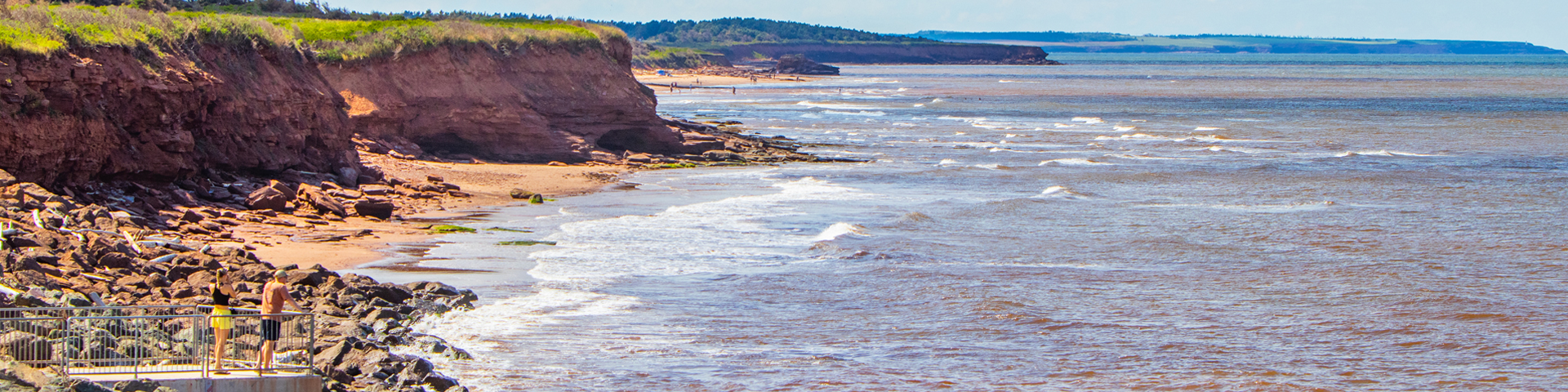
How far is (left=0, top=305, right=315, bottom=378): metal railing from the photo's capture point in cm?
1044

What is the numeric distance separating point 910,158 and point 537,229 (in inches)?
846

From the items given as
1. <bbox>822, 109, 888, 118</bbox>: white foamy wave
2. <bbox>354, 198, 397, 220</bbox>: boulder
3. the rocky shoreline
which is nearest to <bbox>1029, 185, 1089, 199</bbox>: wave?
the rocky shoreline

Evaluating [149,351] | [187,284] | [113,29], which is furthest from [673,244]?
[149,351]

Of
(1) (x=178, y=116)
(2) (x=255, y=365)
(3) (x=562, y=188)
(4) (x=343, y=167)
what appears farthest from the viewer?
(3) (x=562, y=188)

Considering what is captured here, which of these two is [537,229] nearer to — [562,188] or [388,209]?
[388,209]

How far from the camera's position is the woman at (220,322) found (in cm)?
1082

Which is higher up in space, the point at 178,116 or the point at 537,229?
the point at 178,116

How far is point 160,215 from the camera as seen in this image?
2047cm

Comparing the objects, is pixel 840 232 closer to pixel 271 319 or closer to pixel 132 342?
pixel 271 319

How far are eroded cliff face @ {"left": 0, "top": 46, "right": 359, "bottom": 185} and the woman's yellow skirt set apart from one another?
999cm

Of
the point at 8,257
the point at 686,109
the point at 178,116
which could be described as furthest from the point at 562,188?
the point at 686,109

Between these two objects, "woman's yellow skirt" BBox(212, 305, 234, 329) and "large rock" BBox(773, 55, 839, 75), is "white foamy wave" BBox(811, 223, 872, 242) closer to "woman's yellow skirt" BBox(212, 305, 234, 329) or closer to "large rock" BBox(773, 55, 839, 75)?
"woman's yellow skirt" BBox(212, 305, 234, 329)

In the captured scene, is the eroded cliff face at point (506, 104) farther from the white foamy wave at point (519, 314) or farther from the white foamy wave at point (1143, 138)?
the white foamy wave at point (1143, 138)

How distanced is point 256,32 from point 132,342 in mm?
17384
